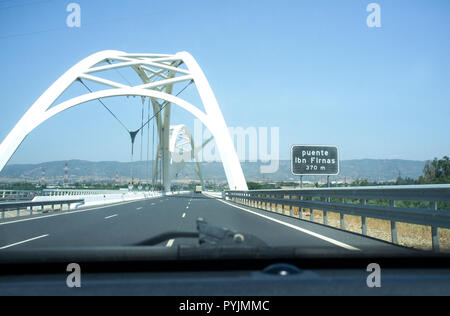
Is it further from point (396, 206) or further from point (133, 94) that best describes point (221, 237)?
point (133, 94)

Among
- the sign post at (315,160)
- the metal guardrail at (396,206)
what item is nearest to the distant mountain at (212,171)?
the sign post at (315,160)

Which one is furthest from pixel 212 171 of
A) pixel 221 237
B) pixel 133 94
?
pixel 221 237

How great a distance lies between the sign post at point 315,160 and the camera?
17.7m

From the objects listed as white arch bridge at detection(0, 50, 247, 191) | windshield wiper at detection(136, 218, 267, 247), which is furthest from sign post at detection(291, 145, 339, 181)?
white arch bridge at detection(0, 50, 247, 191)

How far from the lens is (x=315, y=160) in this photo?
1775cm

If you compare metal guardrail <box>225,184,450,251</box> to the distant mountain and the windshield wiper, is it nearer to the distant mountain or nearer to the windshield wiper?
the windshield wiper

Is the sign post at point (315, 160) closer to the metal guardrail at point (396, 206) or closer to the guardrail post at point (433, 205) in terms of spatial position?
the metal guardrail at point (396, 206)

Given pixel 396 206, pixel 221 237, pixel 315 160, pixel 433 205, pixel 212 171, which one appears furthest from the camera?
pixel 212 171

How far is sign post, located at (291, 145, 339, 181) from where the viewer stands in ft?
58.0

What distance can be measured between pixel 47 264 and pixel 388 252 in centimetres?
380

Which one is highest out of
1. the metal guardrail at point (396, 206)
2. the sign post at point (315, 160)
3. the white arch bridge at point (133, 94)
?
the white arch bridge at point (133, 94)

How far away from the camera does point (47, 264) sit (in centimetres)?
438
